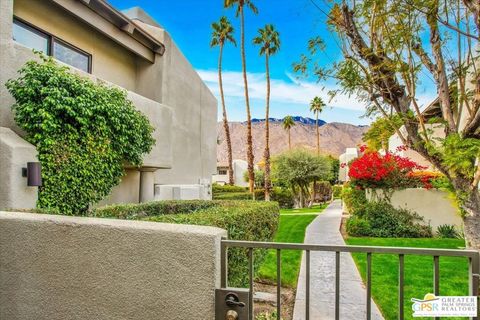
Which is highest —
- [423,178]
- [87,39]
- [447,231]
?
[87,39]

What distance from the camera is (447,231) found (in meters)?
11.5

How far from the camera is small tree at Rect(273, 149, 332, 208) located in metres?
29.4

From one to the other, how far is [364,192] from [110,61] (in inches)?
428

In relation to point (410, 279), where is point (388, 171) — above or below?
above

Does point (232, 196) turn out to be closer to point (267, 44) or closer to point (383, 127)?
point (383, 127)

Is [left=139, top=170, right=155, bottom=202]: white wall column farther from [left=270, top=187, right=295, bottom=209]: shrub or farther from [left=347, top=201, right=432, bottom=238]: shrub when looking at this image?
[left=270, top=187, right=295, bottom=209]: shrub

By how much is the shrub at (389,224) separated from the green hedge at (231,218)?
622 cm

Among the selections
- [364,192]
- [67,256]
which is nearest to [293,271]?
[67,256]

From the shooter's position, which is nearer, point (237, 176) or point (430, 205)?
point (430, 205)

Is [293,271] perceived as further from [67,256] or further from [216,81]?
[216,81]

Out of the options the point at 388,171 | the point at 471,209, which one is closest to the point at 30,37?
the point at 471,209

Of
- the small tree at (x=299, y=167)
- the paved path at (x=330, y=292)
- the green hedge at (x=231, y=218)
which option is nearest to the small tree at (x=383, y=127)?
the green hedge at (x=231, y=218)

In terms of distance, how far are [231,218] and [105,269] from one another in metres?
1.85

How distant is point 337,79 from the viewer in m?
6.02
